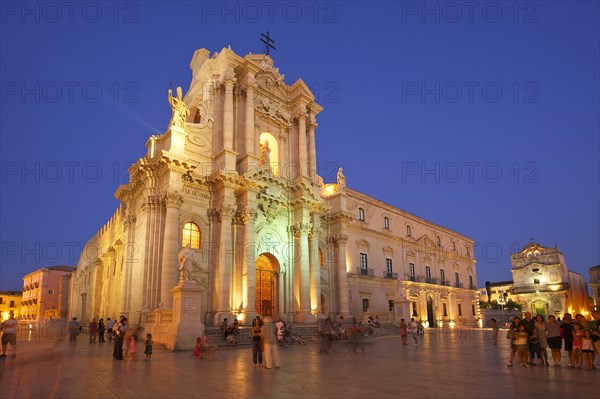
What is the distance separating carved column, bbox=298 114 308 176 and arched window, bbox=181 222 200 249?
9.58 m

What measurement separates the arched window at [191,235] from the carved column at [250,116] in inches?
249

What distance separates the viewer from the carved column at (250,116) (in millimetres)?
27797

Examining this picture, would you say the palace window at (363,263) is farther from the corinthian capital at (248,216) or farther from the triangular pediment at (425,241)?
the corinthian capital at (248,216)

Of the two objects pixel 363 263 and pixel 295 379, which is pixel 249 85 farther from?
pixel 295 379

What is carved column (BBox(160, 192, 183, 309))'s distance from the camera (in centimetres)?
2209

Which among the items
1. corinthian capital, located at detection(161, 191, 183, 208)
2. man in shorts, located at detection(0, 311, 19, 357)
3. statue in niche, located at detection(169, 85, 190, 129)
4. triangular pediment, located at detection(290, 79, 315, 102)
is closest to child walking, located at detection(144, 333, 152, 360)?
man in shorts, located at detection(0, 311, 19, 357)

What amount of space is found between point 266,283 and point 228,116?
1148 centimetres

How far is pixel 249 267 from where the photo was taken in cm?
2536

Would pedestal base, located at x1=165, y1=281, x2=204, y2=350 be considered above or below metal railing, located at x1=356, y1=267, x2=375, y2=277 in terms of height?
below

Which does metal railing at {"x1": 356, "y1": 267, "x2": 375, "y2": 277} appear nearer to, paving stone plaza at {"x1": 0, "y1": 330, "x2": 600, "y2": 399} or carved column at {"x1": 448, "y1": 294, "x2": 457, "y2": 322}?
carved column at {"x1": 448, "y1": 294, "x2": 457, "y2": 322}

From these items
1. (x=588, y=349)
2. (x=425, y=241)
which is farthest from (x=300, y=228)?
(x=425, y=241)

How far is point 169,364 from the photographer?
1252cm

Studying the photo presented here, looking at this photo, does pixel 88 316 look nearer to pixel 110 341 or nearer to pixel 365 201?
pixel 110 341

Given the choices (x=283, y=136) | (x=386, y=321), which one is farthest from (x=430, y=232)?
(x=283, y=136)
